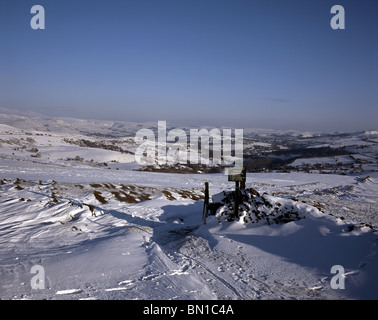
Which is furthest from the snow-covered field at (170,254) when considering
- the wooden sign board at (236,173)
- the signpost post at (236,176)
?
the wooden sign board at (236,173)

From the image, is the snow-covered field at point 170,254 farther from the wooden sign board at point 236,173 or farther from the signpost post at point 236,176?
the wooden sign board at point 236,173

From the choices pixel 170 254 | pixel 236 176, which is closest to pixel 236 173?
pixel 236 176

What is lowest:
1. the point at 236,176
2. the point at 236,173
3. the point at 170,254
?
the point at 170,254

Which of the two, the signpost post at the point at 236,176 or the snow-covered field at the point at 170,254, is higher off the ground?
the signpost post at the point at 236,176

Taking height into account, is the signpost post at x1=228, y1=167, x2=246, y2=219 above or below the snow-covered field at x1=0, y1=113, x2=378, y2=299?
above

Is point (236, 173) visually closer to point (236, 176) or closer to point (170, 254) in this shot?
point (236, 176)

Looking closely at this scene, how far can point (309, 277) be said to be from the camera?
19.4 feet

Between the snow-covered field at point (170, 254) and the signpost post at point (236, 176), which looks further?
the signpost post at point (236, 176)

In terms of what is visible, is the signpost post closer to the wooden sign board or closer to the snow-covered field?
the wooden sign board

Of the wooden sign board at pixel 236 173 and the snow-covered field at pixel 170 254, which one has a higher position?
the wooden sign board at pixel 236 173

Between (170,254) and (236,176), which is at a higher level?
(236,176)

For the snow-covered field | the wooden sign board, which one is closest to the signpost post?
the wooden sign board
